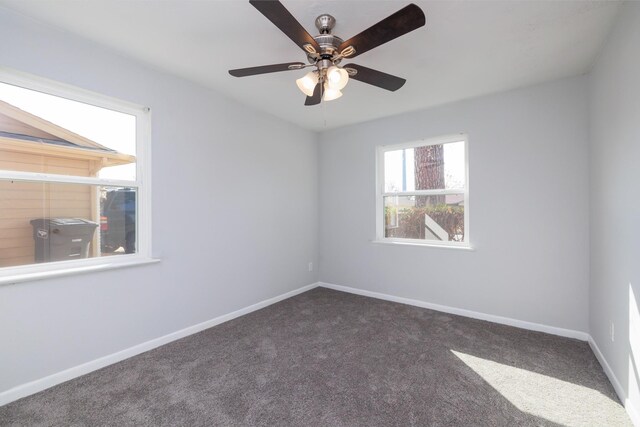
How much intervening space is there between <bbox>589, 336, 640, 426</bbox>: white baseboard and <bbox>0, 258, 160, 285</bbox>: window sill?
3.46m

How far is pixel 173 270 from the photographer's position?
2.65 meters

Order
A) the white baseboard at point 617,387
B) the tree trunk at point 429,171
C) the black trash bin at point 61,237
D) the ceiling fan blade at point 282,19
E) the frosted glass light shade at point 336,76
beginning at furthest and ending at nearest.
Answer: the tree trunk at point 429,171
the black trash bin at point 61,237
the frosted glass light shade at point 336,76
the white baseboard at point 617,387
the ceiling fan blade at point 282,19

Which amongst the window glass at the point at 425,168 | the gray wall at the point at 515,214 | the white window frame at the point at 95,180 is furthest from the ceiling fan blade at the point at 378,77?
the white window frame at the point at 95,180

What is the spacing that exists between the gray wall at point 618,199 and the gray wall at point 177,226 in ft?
10.3

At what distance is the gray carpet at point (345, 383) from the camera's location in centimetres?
167

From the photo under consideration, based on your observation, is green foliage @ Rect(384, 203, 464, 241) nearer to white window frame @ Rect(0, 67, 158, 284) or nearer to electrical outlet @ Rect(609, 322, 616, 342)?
electrical outlet @ Rect(609, 322, 616, 342)

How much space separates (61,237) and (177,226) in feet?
2.68

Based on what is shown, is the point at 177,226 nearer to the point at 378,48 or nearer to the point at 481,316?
the point at 378,48

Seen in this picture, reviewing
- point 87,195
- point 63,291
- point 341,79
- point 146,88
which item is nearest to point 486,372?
point 341,79

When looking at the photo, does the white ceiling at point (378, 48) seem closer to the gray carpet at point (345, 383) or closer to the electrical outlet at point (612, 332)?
the electrical outlet at point (612, 332)

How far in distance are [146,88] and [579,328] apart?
4.47 meters

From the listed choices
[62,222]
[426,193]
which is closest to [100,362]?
[62,222]

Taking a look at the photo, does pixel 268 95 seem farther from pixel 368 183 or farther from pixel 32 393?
pixel 32 393

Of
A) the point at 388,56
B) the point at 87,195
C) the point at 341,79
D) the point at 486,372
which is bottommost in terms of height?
the point at 486,372
